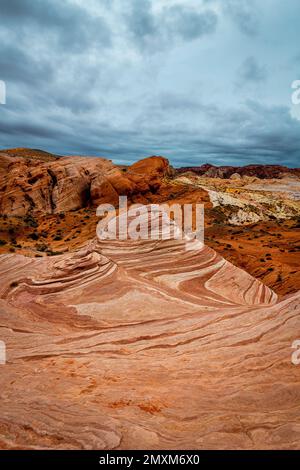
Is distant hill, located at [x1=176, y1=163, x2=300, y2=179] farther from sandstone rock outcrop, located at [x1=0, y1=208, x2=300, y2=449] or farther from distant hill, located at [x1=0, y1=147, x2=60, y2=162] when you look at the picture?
sandstone rock outcrop, located at [x1=0, y1=208, x2=300, y2=449]

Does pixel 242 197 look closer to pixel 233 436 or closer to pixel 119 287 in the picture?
pixel 119 287

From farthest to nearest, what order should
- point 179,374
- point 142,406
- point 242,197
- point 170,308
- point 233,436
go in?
point 242,197 → point 170,308 → point 179,374 → point 142,406 → point 233,436

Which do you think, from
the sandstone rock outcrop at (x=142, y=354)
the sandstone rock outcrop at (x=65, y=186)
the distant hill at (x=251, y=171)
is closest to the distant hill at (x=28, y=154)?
the sandstone rock outcrop at (x=65, y=186)

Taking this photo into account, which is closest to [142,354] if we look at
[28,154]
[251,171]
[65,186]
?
[65,186]

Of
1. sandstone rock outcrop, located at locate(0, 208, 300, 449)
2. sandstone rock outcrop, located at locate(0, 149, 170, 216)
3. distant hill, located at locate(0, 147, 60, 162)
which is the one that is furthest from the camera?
distant hill, located at locate(0, 147, 60, 162)

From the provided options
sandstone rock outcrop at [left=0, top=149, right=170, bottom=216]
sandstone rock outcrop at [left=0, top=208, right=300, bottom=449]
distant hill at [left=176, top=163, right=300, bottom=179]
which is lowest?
sandstone rock outcrop at [left=0, top=208, right=300, bottom=449]

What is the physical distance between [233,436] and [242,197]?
6162 centimetres

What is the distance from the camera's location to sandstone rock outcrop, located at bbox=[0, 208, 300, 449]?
468cm

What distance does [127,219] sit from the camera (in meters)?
13.2

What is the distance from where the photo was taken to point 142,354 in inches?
283

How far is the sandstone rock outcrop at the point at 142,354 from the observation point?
468 cm

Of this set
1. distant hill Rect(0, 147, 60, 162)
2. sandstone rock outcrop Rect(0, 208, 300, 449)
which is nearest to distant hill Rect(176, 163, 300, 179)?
distant hill Rect(0, 147, 60, 162)
